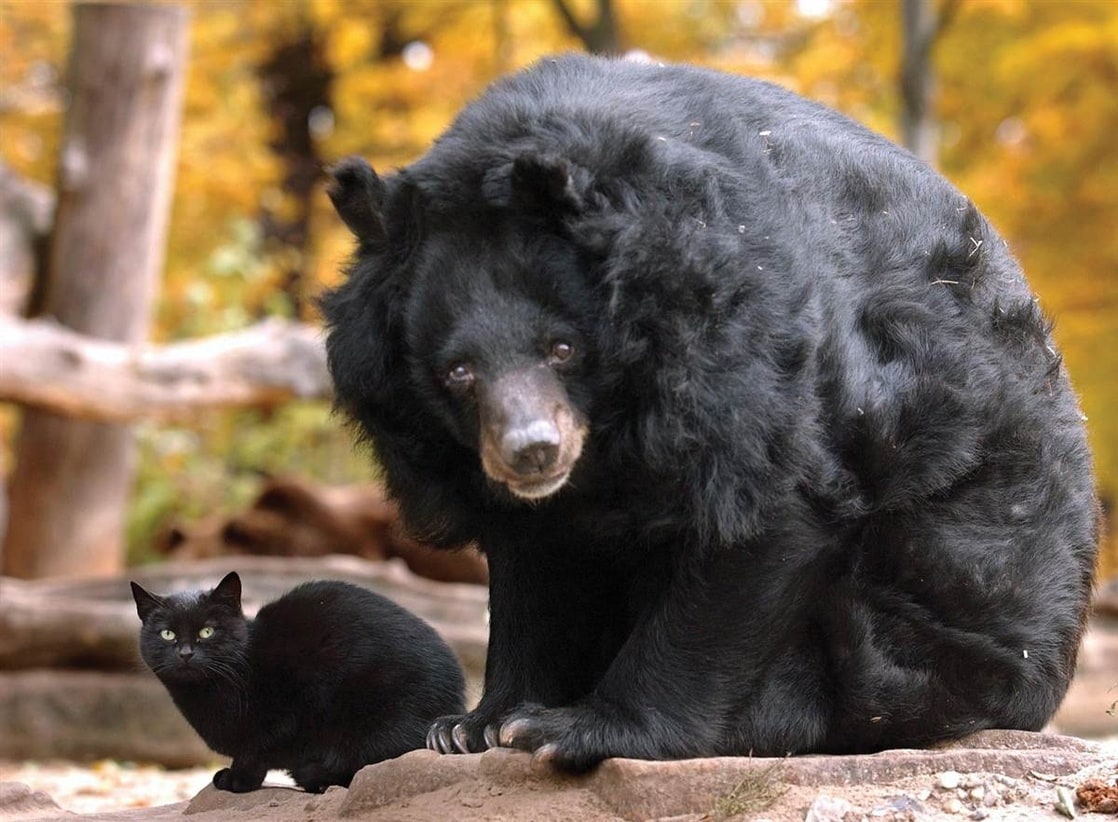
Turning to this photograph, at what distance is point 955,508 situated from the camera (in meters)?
4.18

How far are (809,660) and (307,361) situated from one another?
7.64m

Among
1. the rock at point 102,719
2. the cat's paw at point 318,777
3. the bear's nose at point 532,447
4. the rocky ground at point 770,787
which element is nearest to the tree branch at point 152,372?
the rock at point 102,719

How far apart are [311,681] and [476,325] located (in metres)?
1.70

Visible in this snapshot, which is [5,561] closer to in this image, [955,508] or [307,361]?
[307,361]

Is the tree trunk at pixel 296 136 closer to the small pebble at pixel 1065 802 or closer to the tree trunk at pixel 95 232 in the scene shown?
the tree trunk at pixel 95 232

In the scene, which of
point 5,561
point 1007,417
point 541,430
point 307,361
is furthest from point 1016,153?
point 541,430

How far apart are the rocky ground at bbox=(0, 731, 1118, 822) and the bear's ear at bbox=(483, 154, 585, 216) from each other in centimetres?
142

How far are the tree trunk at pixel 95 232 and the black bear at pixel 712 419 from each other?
25.7 feet

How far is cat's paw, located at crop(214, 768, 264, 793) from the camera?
489 centimetres

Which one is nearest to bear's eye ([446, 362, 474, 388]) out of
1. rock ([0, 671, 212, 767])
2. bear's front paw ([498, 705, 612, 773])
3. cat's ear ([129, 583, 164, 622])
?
bear's front paw ([498, 705, 612, 773])

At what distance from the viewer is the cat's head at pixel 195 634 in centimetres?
502

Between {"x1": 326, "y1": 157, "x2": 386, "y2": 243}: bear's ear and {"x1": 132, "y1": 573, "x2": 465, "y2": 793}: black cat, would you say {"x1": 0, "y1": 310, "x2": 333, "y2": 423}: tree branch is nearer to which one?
{"x1": 132, "y1": 573, "x2": 465, "y2": 793}: black cat

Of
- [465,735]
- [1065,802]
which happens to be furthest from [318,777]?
[1065,802]

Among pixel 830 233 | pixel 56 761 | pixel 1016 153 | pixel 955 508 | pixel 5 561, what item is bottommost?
pixel 56 761
